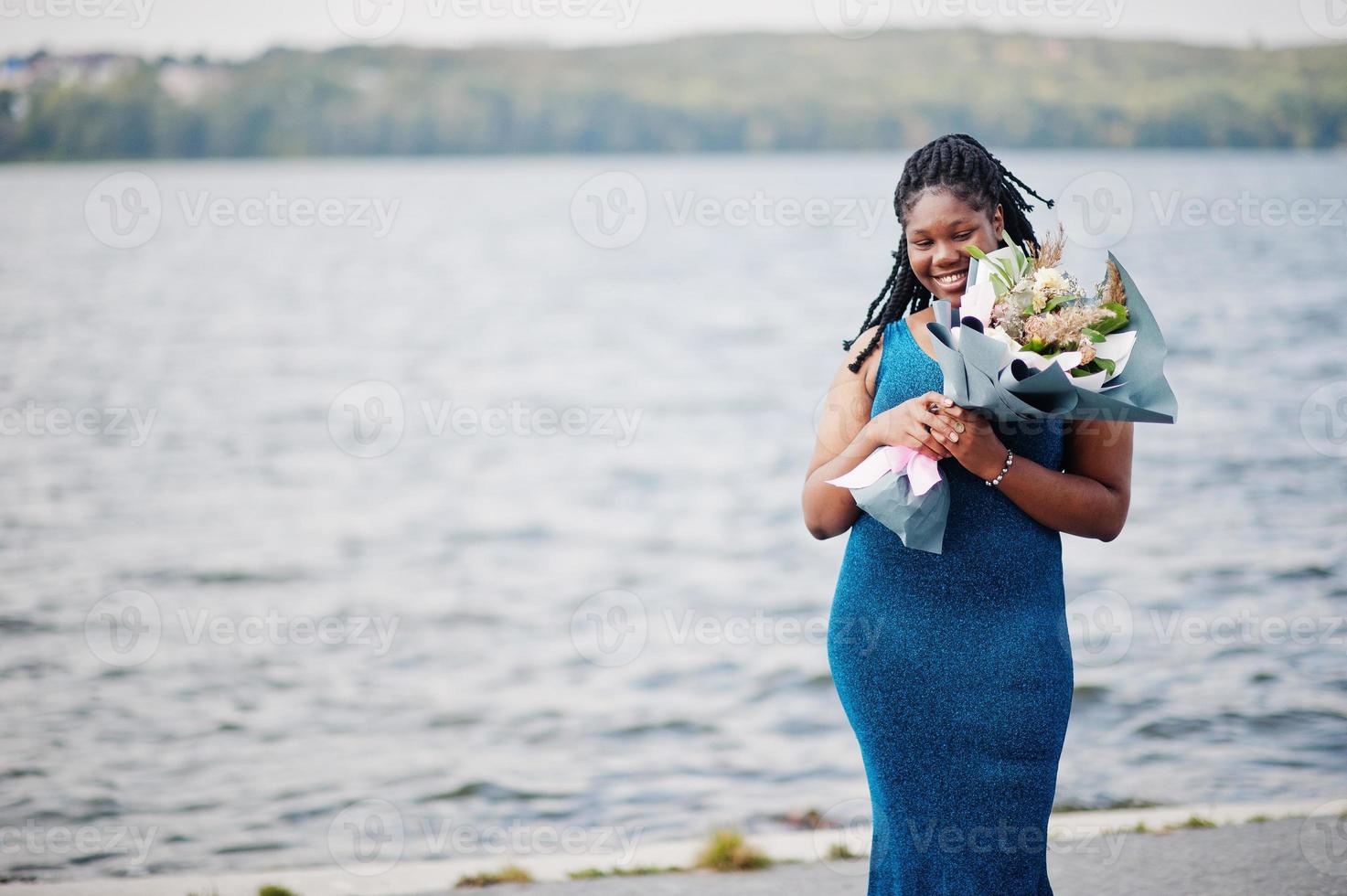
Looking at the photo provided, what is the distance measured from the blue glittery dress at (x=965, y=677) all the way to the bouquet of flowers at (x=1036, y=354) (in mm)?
198

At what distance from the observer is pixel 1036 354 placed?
2387mm

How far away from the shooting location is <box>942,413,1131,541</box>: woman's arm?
8.51 ft

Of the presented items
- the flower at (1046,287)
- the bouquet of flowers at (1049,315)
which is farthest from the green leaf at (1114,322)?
the flower at (1046,287)

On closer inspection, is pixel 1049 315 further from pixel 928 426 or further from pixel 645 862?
pixel 645 862

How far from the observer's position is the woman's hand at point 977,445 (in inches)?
98.7

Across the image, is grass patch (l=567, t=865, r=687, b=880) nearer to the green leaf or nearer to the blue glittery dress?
the blue glittery dress

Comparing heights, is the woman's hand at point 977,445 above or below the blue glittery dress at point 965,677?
above

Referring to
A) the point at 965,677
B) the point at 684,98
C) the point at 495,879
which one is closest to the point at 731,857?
the point at 495,879

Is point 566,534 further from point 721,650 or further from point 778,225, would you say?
point 778,225

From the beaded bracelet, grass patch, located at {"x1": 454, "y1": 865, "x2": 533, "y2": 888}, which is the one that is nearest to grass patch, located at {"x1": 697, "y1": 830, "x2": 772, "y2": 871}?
grass patch, located at {"x1": 454, "y1": 865, "x2": 533, "y2": 888}

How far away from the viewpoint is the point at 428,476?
1644cm

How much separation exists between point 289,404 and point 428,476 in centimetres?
700

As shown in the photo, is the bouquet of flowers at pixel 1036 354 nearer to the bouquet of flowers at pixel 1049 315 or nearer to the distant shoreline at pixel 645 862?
the bouquet of flowers at pixel 1049 315

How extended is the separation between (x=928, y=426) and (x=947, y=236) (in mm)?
420
